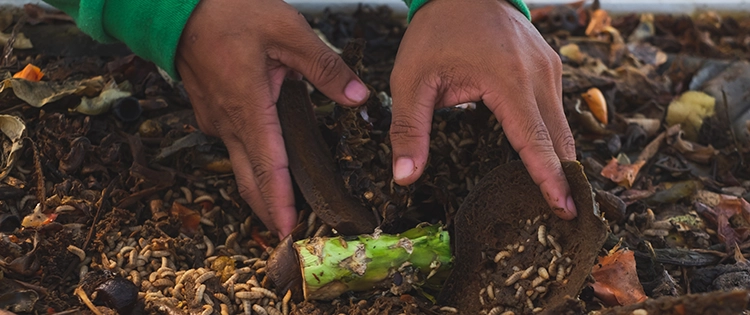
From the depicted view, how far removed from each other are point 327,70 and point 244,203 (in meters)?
0.54

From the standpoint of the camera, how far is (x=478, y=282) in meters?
1.87

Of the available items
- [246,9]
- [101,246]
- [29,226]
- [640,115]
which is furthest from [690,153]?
[29,226]

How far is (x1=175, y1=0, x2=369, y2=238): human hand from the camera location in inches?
82.7

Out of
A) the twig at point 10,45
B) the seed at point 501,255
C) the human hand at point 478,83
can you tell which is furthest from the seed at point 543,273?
the twig at point 10,45

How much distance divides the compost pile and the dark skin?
116 mm

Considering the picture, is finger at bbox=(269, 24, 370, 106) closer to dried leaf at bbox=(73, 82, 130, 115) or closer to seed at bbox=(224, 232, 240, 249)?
seed at bbox=(224, 232, 240, 249)

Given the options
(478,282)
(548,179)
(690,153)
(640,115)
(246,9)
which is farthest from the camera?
(640,115)

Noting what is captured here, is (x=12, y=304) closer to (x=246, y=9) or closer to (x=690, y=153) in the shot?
(x=246, y=9)

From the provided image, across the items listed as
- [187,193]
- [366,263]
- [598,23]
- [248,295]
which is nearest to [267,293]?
[248,295]

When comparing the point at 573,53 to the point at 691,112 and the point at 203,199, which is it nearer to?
the point at 691,112

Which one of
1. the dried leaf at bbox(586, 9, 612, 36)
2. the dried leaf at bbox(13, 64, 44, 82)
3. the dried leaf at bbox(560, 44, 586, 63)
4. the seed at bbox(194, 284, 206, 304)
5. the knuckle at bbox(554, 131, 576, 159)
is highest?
the knuckle at bbox(554, 131, 576, 159)

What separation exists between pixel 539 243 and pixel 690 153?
133 cm

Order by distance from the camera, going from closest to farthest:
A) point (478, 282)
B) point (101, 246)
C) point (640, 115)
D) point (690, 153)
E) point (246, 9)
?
1. point (478, 282)
2. point (101, 246)
3. point (246, 9)
4. point (690, 153)
5. point (640, 115)

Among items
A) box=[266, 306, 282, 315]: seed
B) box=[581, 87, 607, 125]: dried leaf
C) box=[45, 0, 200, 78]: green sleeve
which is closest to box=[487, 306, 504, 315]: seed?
box=[266, 306, 282, 315]: seed
